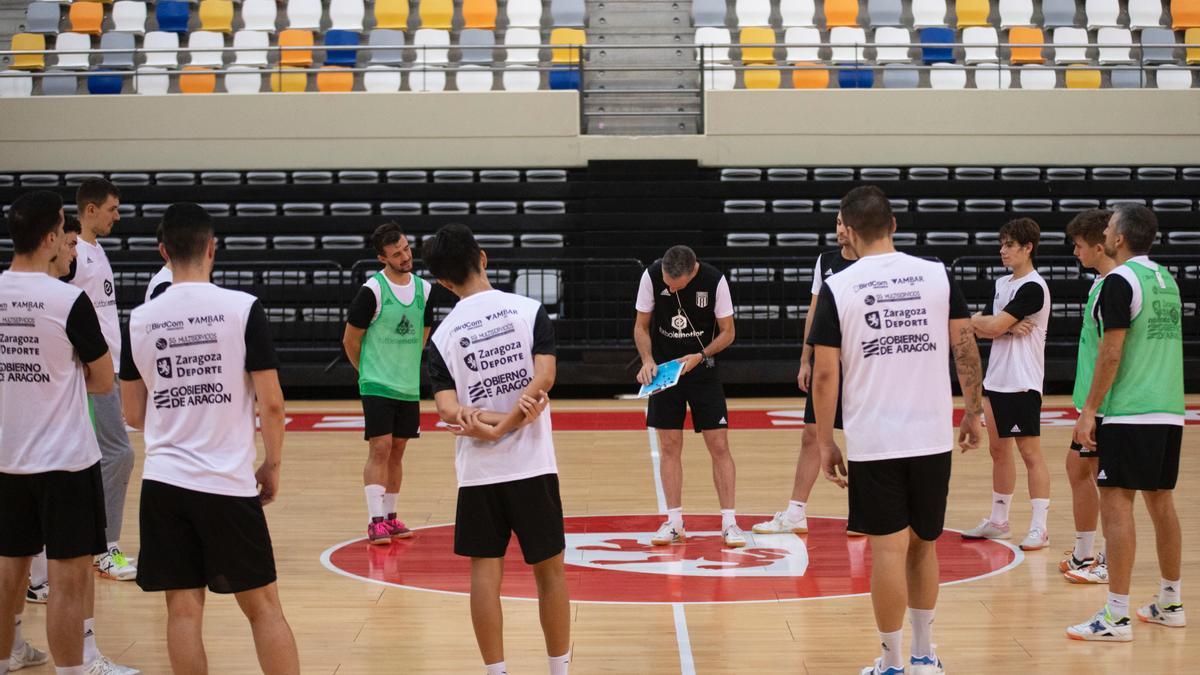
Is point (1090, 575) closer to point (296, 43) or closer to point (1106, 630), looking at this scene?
point (1106, 630)

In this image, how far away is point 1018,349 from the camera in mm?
6805

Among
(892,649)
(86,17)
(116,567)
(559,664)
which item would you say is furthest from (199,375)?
(86,17)

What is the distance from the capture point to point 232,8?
19.0 metres

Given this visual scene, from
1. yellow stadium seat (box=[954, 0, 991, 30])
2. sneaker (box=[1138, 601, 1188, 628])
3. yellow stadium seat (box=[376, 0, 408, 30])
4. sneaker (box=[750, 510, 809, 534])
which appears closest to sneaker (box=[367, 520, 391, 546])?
sneaker (box=[750, 510, 809, 534])

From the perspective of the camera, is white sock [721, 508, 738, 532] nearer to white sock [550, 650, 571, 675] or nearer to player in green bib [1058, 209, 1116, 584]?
player in green bib [1058, 209, 1116, 584]

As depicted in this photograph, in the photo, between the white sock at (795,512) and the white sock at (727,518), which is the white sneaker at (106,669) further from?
the white sock at (795,512)

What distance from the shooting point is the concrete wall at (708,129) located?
54.7 feet

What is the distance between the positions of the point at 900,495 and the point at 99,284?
12.6 ft

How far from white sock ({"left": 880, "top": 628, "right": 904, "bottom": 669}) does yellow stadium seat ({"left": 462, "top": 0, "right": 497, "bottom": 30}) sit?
50.3 ft

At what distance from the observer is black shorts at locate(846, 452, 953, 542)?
4.43 m

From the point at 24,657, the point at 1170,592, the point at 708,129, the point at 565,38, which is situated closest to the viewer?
the point at 24,657

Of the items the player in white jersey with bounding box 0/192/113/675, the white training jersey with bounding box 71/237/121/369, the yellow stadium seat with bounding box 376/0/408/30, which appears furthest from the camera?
the yellow stadium seat with bounding box 376/0/408/30

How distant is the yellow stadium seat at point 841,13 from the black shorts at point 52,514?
15.7 meters

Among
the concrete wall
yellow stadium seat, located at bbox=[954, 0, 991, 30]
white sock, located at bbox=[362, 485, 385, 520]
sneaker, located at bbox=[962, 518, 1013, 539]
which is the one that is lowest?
sneaker, located at bbox=[962, 518, 1013, 539]
